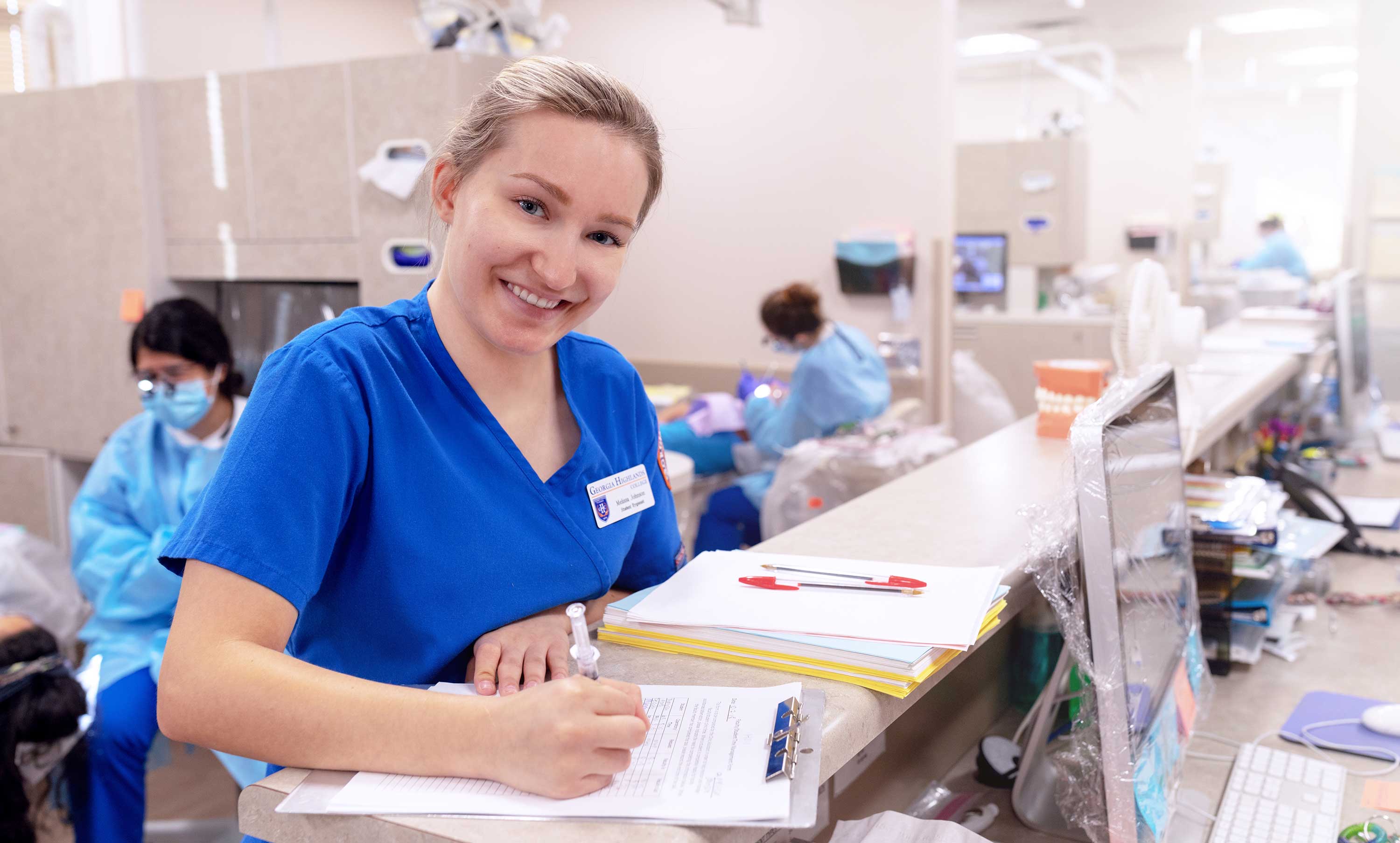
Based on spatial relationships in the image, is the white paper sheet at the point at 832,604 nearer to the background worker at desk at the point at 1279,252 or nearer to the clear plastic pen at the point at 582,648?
the clear plastic pen at the point at 582,648

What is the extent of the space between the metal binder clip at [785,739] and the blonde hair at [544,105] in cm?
55

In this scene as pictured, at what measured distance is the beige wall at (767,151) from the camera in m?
4.43

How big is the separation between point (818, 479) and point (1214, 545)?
6.42 feet

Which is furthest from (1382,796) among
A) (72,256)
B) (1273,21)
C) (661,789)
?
(1273,21)

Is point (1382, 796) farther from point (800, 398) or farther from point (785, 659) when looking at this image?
point (800, 398)

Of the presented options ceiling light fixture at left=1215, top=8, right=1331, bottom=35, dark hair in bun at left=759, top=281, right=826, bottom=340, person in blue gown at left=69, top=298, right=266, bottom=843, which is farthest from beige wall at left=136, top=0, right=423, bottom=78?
ceiling light fixture at left=1215, top=8, right=1331, bottom=35

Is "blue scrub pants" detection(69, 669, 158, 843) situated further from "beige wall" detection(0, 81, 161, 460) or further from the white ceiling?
the white ceiling

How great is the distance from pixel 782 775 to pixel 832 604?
1.03 feet

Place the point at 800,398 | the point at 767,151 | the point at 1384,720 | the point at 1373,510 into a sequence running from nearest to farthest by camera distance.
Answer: the point at 1384,720, the point at 1373,510, the point at 800,398, the point at 767,151

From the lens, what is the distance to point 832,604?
107 cm

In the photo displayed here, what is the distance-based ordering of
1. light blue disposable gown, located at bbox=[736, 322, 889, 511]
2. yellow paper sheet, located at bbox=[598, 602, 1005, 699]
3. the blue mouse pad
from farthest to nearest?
light blue disposable gown, located at bbox=[736, 322, 889, 511]
the blue mouse pad
yellow paper sheet, located at bbox=[598, 602, 1005, 699]

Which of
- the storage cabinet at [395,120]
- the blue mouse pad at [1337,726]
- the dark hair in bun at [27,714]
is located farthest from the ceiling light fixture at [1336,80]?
the dark hair in bun at [27,714]

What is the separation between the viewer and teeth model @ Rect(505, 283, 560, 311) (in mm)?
1021

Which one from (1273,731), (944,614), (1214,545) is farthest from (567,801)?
(1214,545)
